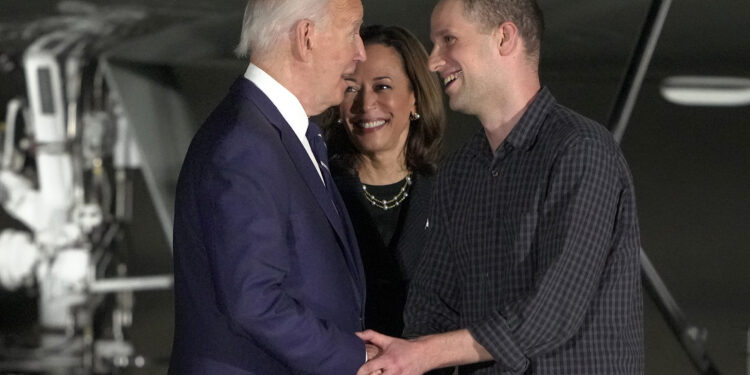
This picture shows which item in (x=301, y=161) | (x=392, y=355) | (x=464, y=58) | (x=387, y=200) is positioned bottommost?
(x=392, y=355)

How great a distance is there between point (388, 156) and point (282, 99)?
30.8 inches

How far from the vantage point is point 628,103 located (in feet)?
12.5

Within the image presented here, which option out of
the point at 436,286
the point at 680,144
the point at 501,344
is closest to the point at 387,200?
the point at 436,286

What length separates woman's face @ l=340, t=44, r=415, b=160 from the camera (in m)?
2.33

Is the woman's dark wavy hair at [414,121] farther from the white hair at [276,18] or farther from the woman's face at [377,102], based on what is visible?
the white hair at [276,18]

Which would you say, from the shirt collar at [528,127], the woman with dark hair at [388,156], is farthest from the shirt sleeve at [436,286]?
the woman with dark hair at [388,156]

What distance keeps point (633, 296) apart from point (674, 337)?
2.39 meters

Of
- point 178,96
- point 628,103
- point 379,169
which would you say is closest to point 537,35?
point 379,169

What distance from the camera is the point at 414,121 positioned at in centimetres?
243

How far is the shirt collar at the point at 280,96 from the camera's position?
1.60 meters

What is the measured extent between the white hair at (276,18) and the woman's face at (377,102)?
28.1 inches

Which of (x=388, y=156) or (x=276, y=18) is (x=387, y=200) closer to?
(x=388, y=156)

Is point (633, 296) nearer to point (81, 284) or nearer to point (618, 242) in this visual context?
point (618, 242)

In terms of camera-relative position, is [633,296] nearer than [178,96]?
Yes
